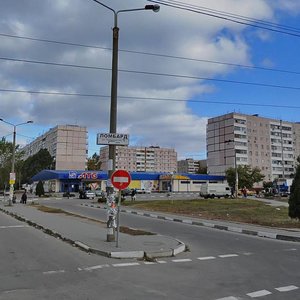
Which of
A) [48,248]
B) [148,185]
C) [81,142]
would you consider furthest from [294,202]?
[81,142]

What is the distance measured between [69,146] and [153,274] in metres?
126

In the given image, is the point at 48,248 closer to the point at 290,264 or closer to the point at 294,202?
the point at 290,264

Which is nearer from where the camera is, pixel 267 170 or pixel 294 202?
pixel 294 202

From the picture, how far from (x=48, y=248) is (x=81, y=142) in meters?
124

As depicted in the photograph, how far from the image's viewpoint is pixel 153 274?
352 inches

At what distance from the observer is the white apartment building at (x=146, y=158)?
557 ft

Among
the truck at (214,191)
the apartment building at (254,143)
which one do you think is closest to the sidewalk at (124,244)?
the truck at (214,191)

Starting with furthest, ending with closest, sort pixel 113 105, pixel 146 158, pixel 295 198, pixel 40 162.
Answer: pixel 146 158 → pixel 40 162 → pixel 295 198 → pixel 113 105

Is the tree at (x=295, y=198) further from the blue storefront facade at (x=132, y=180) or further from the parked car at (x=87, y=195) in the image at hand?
the blue storefront facade at (x=132, y=180)

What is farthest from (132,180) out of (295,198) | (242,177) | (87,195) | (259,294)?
(259,294)

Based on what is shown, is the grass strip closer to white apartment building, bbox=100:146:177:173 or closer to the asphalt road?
the asphalt road

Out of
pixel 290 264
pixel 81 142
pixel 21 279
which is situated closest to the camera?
pixel 21 279

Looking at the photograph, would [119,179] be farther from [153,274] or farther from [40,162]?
[40,162]

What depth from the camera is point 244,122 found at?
450 ft
